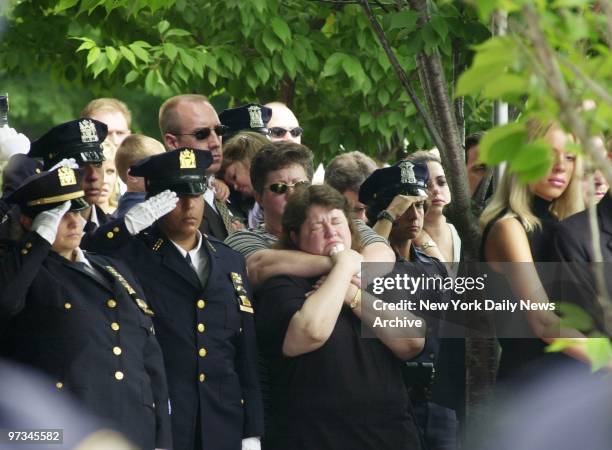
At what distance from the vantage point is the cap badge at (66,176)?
16.8 feet

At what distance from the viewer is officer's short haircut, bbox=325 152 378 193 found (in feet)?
24.2

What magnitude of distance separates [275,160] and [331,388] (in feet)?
4.10

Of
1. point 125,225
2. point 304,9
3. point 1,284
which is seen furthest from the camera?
point 304,9

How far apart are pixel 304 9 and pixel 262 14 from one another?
70 cm

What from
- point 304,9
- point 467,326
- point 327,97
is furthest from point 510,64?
point 327,97

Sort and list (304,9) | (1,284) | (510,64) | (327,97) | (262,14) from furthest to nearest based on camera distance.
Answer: (327,97), (304,9), (262,14), (1,284), (510,64)

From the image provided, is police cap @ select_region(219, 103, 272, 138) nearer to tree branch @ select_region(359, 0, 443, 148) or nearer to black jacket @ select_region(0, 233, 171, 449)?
tree branch @ select_region(359, 0, 443, 148)

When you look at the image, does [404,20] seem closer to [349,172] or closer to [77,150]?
[77,150]

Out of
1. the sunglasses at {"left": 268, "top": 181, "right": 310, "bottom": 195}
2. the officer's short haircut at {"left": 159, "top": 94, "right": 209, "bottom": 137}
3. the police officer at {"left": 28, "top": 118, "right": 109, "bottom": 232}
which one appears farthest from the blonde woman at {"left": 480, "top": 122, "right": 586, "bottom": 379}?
the officer's short haircut at {"left": 159, "top": 94, "right": 209, "bottom": 137}

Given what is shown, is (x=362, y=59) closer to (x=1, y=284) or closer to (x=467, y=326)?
(x=467, y=326)

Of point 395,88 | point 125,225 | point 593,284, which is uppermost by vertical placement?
point 395,88

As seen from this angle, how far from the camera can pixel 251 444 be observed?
223 inches

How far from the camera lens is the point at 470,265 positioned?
587cm

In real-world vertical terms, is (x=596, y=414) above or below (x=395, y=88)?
below
